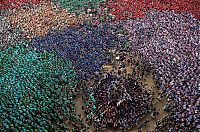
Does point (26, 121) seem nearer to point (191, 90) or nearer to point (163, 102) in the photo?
point (163, 102)

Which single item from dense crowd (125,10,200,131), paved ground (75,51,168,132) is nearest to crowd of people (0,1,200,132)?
dense crowd (125,10,200,131)

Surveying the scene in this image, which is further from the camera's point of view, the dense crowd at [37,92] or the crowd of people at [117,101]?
the crowd of people at [117,101]

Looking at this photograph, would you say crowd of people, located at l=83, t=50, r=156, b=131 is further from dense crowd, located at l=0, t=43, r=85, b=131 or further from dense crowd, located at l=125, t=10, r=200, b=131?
dense crowd, located at l=125, t=10, r=200, b=131

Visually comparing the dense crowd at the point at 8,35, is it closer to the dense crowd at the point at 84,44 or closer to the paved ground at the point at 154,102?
the dense crowd at the point at 84,44

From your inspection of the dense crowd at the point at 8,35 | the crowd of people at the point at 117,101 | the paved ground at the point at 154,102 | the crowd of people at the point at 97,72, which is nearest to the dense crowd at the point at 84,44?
the crowd of people at the point at 97,72

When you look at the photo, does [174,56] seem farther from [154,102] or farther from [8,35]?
[8,35]

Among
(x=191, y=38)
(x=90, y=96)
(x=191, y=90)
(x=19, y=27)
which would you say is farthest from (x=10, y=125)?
(x=191, y=38)
